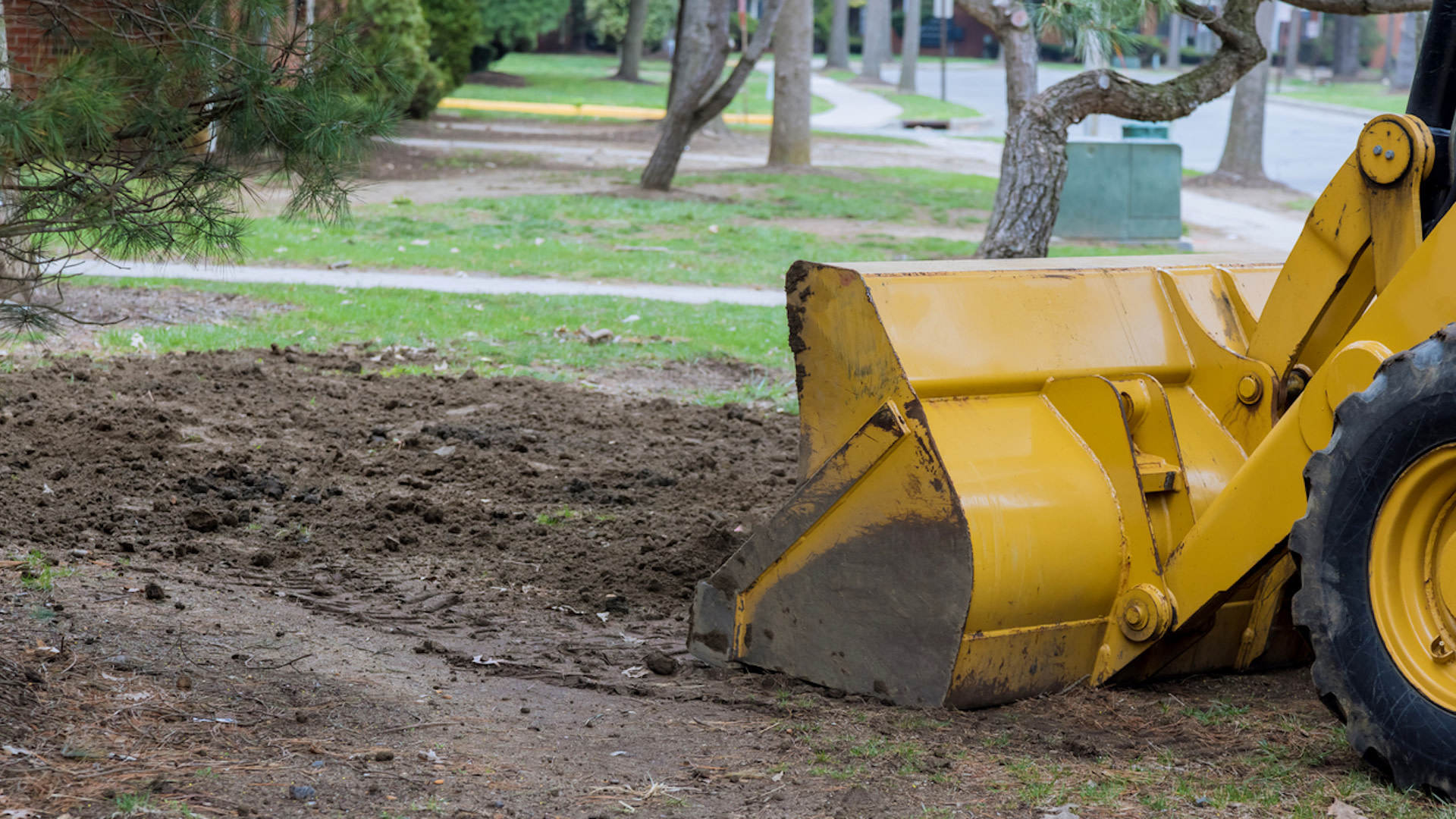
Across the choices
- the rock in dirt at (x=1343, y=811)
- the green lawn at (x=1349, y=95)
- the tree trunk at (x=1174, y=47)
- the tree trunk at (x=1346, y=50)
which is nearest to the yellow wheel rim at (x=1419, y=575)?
the rock in dirt at (x=1343, y=811)

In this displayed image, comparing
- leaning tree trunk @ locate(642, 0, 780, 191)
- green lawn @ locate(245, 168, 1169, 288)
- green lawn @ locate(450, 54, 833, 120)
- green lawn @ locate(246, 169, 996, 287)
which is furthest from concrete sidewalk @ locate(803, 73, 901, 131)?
green lawn @ locate(246, 169, 996, 287)

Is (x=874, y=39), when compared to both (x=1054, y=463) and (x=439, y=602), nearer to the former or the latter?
(x=439, y=602)

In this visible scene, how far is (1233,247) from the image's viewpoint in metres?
15.5

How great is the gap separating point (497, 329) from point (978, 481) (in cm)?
628

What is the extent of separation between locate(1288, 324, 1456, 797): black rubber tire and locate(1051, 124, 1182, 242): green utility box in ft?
44.4

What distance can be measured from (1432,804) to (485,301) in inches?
334

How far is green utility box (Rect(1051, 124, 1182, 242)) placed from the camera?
16.2 meters

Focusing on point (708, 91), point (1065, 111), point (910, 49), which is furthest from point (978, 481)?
point (910, 49)

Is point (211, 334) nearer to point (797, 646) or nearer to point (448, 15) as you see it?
point (797, 646)

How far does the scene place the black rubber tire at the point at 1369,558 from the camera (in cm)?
295

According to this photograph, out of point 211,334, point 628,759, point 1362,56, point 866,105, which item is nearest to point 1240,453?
point 628,759

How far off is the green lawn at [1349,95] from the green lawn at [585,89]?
55.9 ft

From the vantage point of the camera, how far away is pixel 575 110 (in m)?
34.2

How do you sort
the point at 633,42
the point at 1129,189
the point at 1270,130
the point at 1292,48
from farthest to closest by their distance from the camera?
1. the point at 1292,48
2. the point at 633,42
3. the point at 1270,130
4. the point at 1129,189
